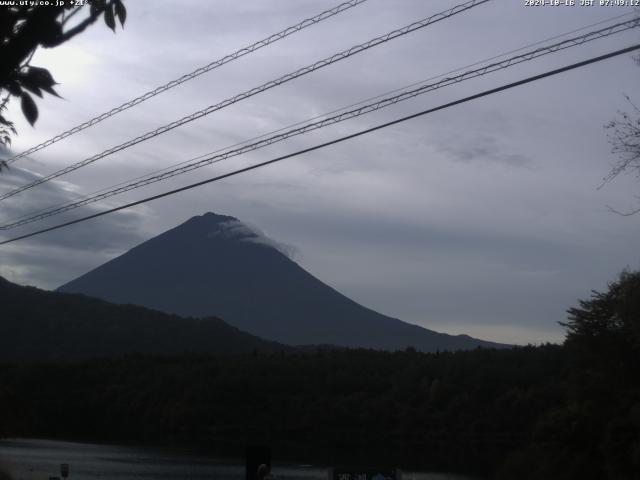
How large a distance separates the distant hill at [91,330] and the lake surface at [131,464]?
62939 mm

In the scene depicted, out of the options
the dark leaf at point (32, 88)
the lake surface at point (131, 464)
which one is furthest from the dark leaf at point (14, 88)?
the lake surface at point (131, 464)

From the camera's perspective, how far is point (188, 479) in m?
42.9

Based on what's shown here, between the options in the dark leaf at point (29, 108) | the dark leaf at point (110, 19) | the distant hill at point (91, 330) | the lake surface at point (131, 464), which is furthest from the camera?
the distant hill at point (91, 330)

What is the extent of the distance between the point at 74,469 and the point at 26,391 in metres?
45.4

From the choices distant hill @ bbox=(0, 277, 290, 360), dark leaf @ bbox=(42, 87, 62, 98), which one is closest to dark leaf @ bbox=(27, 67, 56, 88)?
dark leaf @ bbox=(42, 87, 62, 98)

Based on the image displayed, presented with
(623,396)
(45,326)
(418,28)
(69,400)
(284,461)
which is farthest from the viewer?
(45,326)

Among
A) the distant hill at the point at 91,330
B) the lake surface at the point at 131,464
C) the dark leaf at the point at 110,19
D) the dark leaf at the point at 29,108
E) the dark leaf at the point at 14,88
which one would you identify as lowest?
the lake surface at the point at 131,464

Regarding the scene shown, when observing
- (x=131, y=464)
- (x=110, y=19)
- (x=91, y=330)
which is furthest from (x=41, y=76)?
(x=91, y=330)

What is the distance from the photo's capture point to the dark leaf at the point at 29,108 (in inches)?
197

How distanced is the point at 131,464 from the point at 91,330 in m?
96.9

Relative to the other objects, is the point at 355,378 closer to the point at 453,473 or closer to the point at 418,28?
the point at 453,473

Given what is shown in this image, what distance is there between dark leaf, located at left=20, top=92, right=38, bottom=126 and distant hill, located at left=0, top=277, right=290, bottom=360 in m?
122

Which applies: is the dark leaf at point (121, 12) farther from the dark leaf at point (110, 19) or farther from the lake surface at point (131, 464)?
the lake surface at point (131, 464)

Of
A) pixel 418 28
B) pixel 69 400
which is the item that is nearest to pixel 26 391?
pixel 69 400
